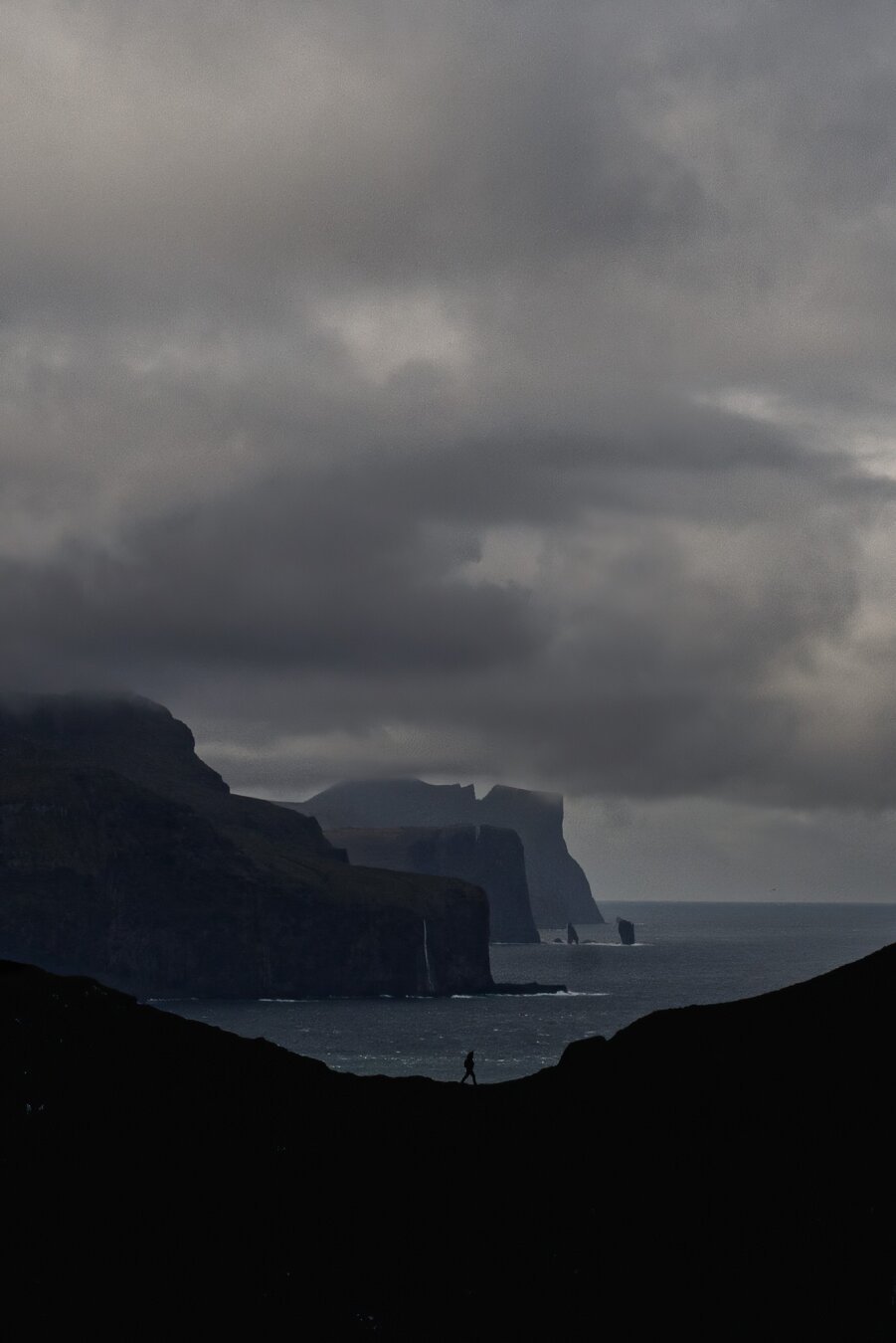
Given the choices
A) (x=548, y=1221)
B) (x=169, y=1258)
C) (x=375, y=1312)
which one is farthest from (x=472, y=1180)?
(x=169, y=1258)

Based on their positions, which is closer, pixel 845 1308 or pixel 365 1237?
pixel 845 1308

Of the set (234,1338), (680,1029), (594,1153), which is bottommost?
(234,1338)

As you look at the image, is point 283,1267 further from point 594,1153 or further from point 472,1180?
point 594,1153

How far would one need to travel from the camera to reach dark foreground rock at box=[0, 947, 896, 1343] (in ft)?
157

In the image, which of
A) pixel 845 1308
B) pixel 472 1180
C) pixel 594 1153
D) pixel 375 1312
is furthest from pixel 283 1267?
pixel 845 1308

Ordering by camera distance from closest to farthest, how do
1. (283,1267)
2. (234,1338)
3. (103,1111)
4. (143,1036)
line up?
(234,1338) → (283,1267) → (103,1111) → (143,1036)

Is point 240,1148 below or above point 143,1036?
below

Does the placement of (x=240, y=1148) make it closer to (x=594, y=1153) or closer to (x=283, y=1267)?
(x=283, y=1267)

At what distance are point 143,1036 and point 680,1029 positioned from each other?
20.0 metres

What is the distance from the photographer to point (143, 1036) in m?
58.9

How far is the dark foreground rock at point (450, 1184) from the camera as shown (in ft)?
157

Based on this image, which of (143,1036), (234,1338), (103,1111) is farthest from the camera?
(143,1036)

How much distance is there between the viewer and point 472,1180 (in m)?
54.9

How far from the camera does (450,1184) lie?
5466 cm
